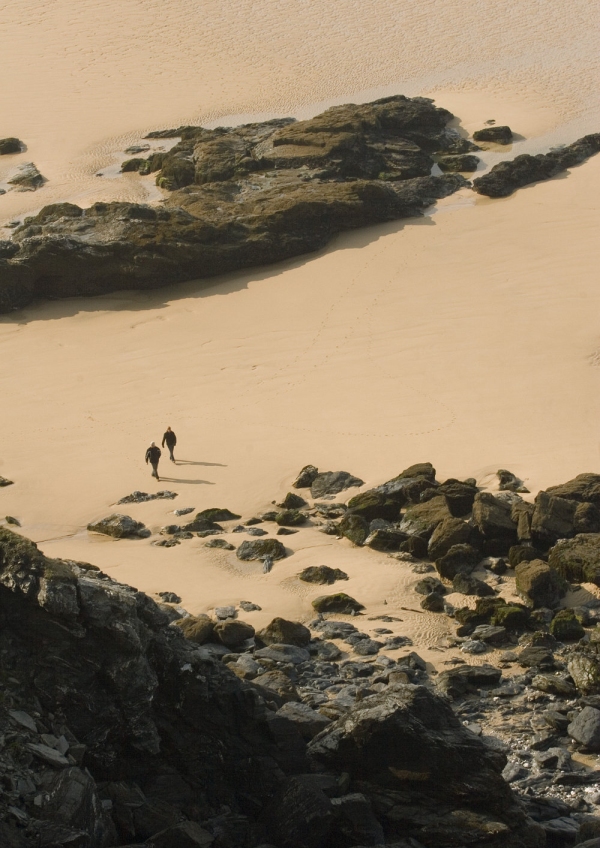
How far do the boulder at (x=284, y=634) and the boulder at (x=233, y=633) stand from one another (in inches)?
6.9

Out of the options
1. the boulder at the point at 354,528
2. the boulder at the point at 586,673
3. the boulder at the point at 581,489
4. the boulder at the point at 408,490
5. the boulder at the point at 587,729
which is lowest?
the boulder at the point at 587,729

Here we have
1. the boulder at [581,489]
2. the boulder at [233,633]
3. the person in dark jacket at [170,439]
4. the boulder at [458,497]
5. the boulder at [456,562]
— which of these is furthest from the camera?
the person in dark jacket at [170,439]

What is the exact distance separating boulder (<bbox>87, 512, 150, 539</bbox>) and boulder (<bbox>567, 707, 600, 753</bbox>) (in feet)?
26.4

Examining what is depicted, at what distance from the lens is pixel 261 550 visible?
1565 centimetres

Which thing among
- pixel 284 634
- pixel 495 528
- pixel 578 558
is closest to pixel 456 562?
pixel 495 528

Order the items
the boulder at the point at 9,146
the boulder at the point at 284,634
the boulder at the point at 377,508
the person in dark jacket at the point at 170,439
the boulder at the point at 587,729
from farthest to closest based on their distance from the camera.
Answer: the boulder at the point at 9,146 < the person in dark jacket at the point at 170,439 < the boulder at the point at 377,508 < the boulder at the point at 284,634 < the boulder at the point at 587,729

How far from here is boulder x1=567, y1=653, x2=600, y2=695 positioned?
37.4 feet

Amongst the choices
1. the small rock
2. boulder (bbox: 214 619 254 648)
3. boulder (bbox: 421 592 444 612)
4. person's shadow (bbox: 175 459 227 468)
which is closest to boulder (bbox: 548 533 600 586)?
boulder (bbox: 421 592 444 612)

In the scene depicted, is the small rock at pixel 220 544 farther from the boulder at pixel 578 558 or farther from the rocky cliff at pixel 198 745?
the rocky cliff at pixel 198 745

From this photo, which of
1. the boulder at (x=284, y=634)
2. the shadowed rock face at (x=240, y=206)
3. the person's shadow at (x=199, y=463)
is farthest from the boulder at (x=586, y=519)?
the shadowed rock face at (x=240, y=206)

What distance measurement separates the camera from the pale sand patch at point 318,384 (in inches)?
650

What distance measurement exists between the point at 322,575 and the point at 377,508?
260 centimetres

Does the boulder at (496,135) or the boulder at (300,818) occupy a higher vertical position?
the boulder at (496,135)

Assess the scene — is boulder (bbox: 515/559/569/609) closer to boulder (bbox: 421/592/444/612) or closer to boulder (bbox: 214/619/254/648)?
boulder (bbox: 421/592/444/612)
